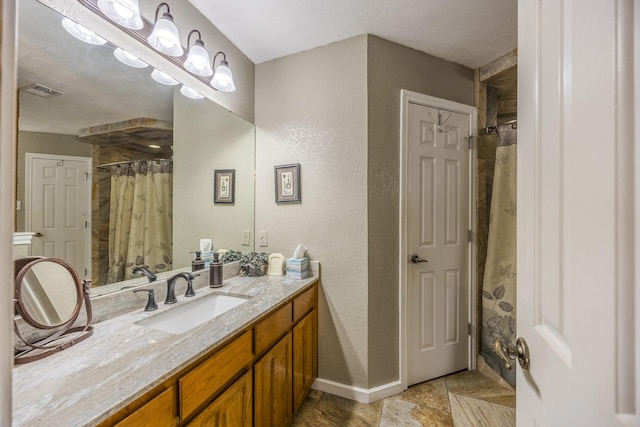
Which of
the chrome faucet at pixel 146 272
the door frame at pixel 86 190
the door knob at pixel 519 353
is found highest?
the door frame at pixel 86 190

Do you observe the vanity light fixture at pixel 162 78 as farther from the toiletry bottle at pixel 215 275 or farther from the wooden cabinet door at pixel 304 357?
the wooden cabinet door at pixel 304 357

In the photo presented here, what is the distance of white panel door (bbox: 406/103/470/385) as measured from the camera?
1992 mm

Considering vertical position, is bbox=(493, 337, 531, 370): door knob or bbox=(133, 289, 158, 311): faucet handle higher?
bbox=(493, 337, 531, 370): door knob

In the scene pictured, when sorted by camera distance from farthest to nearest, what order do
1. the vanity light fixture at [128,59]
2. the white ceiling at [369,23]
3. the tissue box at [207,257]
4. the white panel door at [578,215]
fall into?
1. the tissue box at [207,257]
2. the white ceiling at [369,23]
3. the vanity light fixture at [128,59]
4. the white panel door at [578,215]

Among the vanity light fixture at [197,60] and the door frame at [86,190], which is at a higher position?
the vanity light fixture at [197,60]

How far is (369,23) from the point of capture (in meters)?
1.73

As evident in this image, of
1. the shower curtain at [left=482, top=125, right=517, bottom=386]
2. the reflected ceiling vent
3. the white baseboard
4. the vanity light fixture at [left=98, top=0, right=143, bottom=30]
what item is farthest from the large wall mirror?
the shower curtain at [left=482, top=125, right=517, bottom=386]

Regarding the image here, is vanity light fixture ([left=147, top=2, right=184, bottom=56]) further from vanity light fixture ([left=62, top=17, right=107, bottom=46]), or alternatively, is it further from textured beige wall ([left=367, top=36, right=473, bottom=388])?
textured beige wall ([left=367, top=36, right=473, bottom=388])

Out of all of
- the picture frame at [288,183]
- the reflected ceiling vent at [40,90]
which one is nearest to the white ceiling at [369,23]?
the picture frame at [288,183]

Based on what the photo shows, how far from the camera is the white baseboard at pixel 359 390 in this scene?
1.83 m

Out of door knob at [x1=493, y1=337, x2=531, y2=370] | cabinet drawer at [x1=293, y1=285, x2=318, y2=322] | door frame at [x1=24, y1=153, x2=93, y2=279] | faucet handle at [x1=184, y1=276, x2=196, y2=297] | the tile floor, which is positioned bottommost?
the tile floor

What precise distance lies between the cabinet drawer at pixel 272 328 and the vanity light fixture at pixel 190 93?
4.57 feet

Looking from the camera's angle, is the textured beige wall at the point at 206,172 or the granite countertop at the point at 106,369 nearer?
the granite countertop at the point at 106,369

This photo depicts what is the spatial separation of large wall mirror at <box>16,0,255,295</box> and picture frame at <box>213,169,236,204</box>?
0.04 meters
